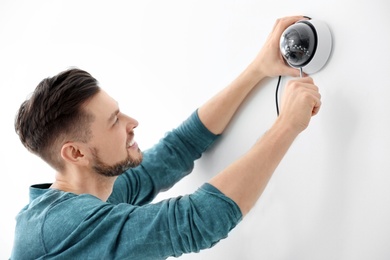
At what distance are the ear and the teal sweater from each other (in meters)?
0.08

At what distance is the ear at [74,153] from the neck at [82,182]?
0.04 meters

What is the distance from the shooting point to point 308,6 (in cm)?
76

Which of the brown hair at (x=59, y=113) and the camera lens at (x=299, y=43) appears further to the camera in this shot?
the brown hair at (x=59, y=113)

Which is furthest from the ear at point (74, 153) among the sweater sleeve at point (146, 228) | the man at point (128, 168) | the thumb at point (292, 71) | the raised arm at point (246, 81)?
the thumb at point (292, 71)

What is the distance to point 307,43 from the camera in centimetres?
70

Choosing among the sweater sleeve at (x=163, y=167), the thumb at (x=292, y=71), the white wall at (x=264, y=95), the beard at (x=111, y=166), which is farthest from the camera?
the sweater sleeve at (x=163, y=167)

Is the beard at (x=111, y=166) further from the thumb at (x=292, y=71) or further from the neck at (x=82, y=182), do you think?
the thumb at (x=292, y=71)

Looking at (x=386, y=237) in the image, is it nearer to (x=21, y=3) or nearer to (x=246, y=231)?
(x=246, y=231)

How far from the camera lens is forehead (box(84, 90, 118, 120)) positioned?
34.0 inches

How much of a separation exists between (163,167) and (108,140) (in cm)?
20

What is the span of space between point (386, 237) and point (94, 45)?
1081 mm

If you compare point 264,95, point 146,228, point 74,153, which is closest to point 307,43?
point 264,95

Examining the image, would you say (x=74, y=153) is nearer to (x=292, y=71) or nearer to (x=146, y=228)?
(x=146, y=228)

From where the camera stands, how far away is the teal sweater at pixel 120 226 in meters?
0.69
